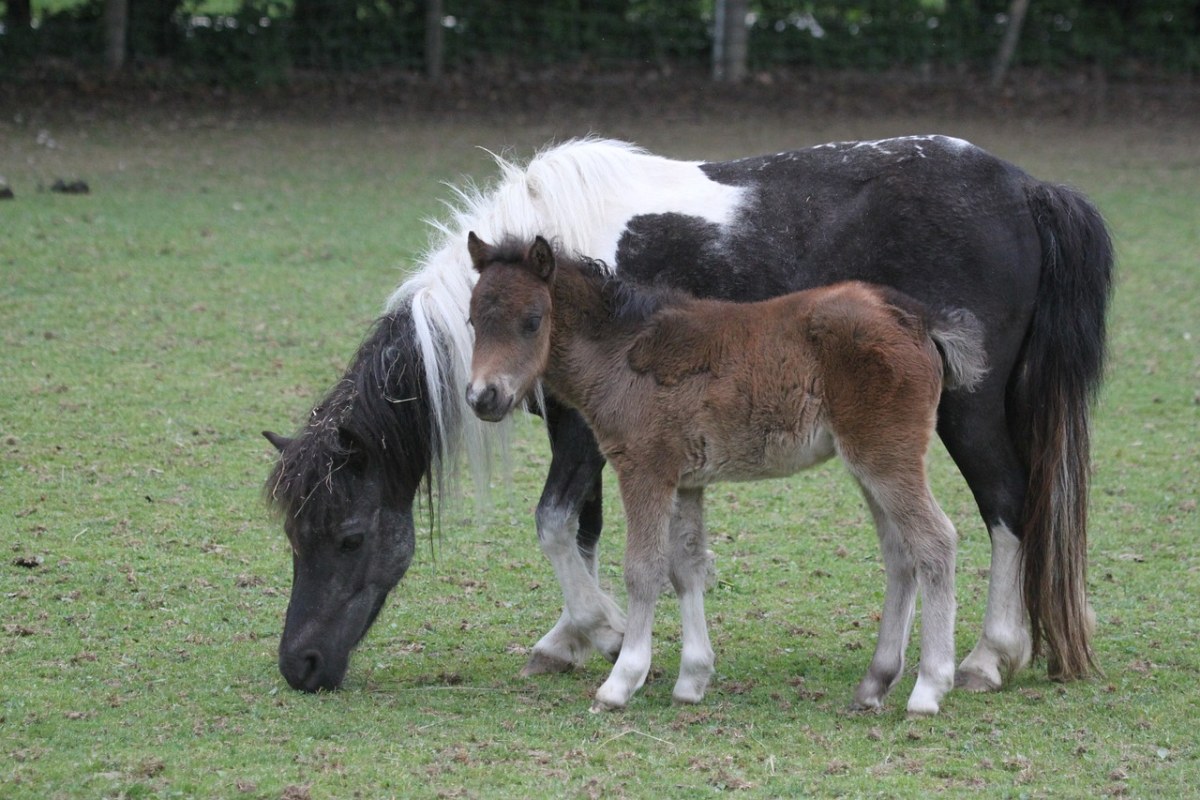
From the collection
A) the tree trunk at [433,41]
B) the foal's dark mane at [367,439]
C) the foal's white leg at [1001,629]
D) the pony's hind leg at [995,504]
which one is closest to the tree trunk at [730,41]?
the tree trunk at [433,41]

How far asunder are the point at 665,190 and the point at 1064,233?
5.20 ft

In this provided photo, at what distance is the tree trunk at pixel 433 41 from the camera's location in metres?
21.1

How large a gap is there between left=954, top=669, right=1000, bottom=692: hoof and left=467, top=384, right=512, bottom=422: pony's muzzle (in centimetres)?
213

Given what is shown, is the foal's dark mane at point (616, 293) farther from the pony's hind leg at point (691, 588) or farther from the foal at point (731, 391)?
the pony's hind leg at point (691, 588)

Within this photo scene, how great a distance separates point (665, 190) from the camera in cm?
560

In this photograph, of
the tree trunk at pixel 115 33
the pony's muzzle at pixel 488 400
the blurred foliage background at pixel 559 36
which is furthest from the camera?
the blurred foliage background at pixel 559 36

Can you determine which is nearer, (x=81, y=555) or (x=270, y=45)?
(x=81, y=555)

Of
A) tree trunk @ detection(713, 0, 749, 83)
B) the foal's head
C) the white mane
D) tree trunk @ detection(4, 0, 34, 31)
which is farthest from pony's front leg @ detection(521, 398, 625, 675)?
tree trunk @ detection(713, 0, 749, 83)

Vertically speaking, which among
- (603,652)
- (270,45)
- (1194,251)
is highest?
(270,45)

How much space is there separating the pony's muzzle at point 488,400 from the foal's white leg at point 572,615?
890mm

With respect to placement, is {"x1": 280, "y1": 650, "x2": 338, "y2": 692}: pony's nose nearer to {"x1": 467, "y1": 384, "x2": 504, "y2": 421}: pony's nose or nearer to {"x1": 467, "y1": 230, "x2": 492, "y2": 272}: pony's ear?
{"x1": 467, "y1": 384, "x2": 504, "y2": 421}: pony's nose

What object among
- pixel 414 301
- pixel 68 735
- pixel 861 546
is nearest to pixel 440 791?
pixel 68 735

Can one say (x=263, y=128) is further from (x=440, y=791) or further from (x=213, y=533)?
(x=440, y=791)

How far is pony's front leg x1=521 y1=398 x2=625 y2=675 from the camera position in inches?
210
